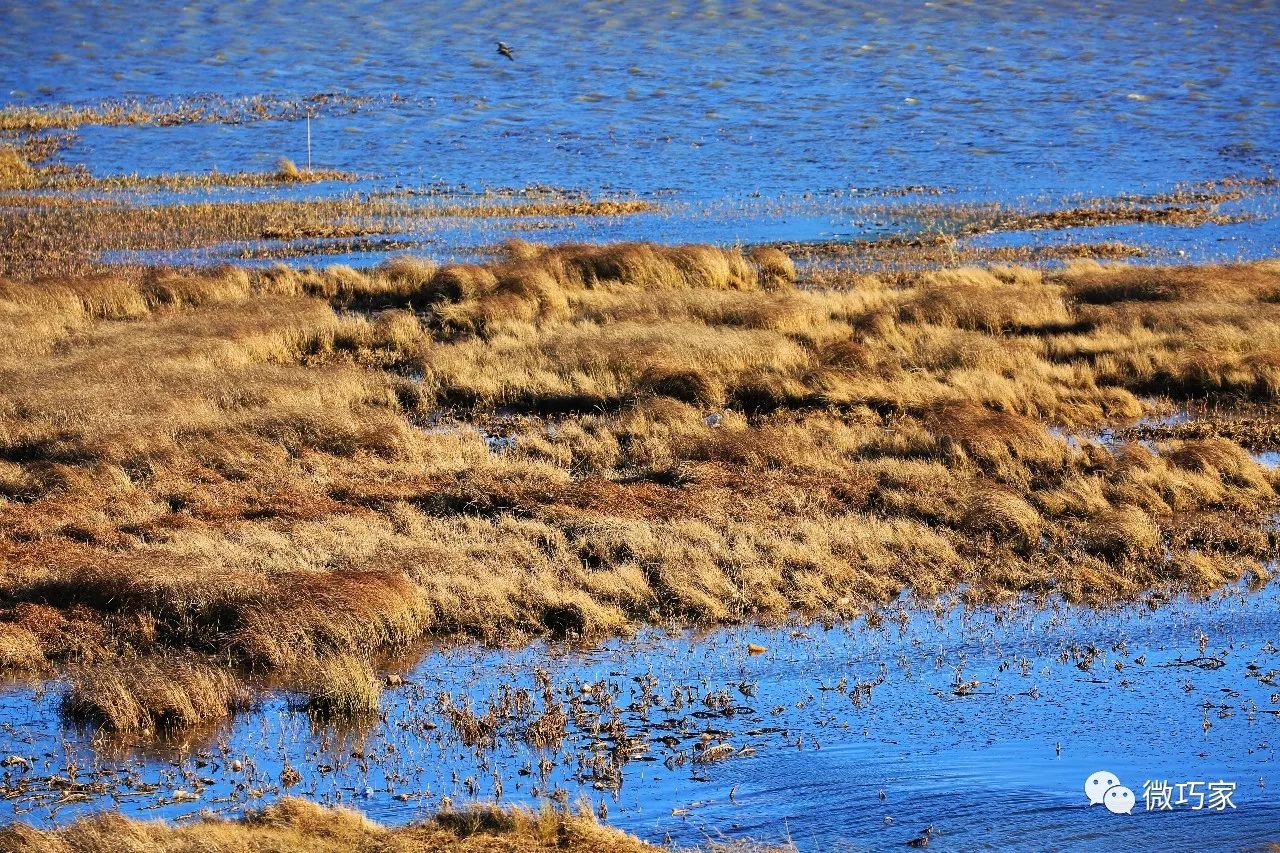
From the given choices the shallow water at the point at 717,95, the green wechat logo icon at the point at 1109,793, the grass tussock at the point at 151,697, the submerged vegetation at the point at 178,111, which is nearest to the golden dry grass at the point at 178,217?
the shallow water at the point at 717,95

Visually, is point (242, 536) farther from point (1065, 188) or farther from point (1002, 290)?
point (1065, 188)

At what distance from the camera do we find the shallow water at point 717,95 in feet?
165

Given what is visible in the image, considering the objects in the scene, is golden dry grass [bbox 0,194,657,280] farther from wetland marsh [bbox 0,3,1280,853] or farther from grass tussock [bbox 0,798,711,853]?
grass tussock [bbox 0,798,711,853]

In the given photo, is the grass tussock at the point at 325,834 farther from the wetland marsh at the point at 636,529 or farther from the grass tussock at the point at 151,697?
the grass tussock at the point at 151,697

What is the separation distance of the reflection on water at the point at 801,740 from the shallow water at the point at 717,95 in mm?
23967

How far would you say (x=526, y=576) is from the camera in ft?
44.1

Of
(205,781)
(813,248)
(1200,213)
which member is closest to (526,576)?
(205,781)

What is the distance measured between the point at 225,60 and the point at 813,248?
6610 centimetres

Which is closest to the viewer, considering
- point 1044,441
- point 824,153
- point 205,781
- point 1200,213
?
point 205,781

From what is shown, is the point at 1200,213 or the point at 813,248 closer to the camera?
the point at 813,248

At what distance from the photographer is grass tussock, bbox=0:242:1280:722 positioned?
12.7 metres

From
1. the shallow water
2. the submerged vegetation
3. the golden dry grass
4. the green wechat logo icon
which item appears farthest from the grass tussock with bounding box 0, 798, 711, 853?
the submerged vegetation

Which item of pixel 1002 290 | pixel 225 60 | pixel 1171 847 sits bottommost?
pixel 225 60

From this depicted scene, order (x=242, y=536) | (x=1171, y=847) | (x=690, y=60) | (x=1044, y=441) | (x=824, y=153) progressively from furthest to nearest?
(x=690, y=60)
(x=824, y=153)
(x=1044, y=441)
(x=242, y=536)
(x=1171, y=847)
